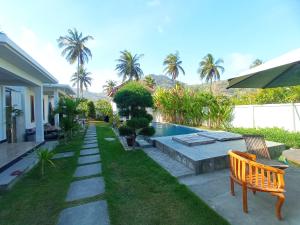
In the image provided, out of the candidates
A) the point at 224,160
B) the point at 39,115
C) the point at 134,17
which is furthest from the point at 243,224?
the point at 134,17

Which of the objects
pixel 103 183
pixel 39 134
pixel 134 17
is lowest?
pixel 103 183

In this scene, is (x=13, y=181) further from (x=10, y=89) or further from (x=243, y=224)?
(x=10, y=89)

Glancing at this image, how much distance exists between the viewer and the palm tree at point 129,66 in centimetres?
3803

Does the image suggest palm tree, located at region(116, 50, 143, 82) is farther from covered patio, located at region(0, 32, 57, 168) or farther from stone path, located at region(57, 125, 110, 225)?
stone path, located at region(57, 125, 110, 225)

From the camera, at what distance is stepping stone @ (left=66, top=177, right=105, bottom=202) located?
4.25 m

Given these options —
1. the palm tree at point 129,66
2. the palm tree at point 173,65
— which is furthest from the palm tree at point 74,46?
the palm tree at point 173,65

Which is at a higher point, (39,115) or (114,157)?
(39,115)

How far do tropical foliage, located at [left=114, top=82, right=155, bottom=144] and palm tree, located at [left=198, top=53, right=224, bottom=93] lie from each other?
133 ft

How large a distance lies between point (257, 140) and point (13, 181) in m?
6.64

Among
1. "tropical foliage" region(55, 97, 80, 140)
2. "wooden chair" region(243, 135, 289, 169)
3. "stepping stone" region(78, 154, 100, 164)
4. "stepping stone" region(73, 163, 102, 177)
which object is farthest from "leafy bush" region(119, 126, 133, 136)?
"wooden chair" region(243, 135, 289, 169)

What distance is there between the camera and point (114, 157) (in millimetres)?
7594

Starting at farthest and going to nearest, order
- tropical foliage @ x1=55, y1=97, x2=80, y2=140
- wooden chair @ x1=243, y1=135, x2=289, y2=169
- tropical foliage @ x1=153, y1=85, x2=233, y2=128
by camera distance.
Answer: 1. tropical foliage @ x1=153, y1=85, x2=233, y2=128
2. tropical foliage @ x1=55, y1=97, x2=80, y2=140
3. wooden chair @ x1=243, y1=135, x2=289, y2=169

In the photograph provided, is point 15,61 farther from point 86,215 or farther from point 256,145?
point 256,145

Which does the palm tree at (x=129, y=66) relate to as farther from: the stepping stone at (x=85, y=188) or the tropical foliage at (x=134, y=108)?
the stepping stone at (x=85, y=188)
